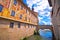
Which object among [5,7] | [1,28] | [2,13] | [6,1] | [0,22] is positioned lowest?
[1,28]

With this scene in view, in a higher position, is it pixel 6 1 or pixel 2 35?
pixel 6 1

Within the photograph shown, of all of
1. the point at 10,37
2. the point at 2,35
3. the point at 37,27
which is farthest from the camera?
the point at 37,27

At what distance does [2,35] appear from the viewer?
5.44 metres

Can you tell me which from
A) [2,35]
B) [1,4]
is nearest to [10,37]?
[2,35]

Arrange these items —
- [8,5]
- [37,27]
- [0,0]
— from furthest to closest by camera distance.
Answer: [37,27], [8,5], [0,0]

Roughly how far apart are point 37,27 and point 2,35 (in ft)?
41.4

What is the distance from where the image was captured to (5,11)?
552 cm

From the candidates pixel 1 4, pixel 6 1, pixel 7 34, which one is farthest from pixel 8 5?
pixel 7 34

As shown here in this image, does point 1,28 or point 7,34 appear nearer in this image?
point 1,28

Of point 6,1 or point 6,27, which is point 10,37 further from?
point 6,1

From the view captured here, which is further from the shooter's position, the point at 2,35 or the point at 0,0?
the point at 2,35

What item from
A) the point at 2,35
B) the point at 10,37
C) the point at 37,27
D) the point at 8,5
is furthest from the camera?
the point at 37,27

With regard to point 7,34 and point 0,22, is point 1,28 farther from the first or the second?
point 7,34

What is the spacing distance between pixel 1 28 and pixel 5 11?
101 centimetres
